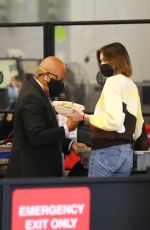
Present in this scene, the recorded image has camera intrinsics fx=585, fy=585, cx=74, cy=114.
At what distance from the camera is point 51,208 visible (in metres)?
2.82

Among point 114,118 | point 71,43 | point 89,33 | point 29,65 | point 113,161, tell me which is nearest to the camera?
point 114,118

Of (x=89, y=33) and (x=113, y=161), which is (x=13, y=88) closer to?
(x=89, y=33)

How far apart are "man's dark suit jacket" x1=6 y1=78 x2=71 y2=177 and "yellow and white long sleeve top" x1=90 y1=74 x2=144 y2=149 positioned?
0.87ft

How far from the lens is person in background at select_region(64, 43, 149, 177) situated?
3.55 meters

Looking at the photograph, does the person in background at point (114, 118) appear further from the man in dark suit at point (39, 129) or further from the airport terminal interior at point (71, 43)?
Answer: the airport terminal interior at point (71, 43)

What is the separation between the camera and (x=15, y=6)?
6547mm

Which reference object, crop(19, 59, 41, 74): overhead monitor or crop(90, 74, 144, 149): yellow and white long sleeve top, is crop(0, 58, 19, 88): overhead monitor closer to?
crop(19, 59, 41, 74): overhead monitor

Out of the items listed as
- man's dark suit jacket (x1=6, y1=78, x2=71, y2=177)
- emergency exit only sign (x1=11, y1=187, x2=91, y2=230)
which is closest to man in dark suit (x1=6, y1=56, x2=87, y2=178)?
man's dark suit jacket (x1=6, y1=78, x2=71, y2=177)

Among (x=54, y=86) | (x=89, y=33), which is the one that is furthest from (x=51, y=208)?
(x=89, y=33)

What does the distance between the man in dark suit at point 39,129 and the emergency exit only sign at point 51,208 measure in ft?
2.74

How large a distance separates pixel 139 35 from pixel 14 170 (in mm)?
2570

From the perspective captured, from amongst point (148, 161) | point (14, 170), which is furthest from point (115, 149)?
point (14, 170)

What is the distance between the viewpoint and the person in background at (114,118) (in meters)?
3.55

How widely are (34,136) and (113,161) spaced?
518 mm
